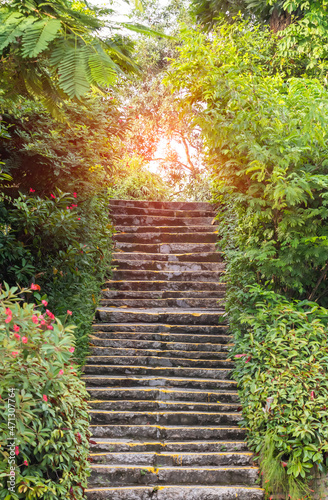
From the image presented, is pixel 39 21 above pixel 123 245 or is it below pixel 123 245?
above

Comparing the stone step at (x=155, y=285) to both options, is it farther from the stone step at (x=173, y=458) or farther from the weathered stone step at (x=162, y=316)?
the stone step at (x=173, y=458)

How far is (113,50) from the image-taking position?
193cm

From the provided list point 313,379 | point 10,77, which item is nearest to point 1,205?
point 10,77

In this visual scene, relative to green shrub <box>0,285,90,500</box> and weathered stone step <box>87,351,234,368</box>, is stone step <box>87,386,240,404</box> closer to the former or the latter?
weathered stone step <box>87,351,234,368</box>

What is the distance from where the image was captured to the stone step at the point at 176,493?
346cm

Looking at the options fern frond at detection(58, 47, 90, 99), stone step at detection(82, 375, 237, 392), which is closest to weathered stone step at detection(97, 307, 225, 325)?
stone step at detection(82, 375, 237, 392)

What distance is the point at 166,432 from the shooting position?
412 cm

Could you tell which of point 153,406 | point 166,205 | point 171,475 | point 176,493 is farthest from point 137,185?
point 176,493

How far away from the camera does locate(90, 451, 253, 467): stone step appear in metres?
3.77

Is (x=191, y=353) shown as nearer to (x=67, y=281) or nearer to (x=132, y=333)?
(x=132, y=333)

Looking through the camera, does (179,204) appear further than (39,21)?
Yes

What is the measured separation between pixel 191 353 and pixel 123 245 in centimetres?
Result: 283

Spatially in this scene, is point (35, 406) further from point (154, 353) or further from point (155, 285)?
point (155, 285)

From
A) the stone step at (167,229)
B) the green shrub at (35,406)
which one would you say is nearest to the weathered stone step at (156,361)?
the green shrub at (35,406)
